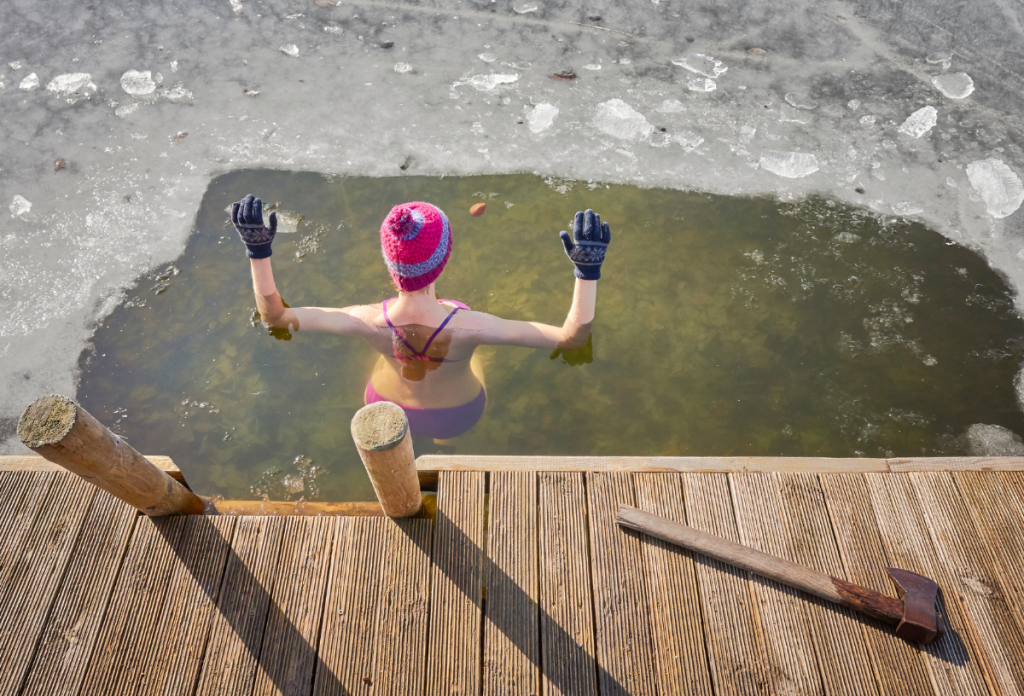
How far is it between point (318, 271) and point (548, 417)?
1688 millimetres

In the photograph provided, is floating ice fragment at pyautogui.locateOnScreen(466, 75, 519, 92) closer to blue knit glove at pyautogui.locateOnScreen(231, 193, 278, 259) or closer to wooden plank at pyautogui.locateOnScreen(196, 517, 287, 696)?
blue knit glove at pyautogui.locateOnScreen(231, 193, 278, 259)

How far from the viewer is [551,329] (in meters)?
2.88

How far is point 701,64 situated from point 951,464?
11.7 ft

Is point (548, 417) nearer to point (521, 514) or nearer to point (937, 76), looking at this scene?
point (521, 514)

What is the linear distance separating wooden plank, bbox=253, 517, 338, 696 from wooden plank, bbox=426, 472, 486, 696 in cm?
40

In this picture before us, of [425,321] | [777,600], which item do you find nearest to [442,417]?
[425,321]

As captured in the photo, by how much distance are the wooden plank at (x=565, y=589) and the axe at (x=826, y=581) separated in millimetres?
182

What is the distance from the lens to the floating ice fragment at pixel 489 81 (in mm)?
4773

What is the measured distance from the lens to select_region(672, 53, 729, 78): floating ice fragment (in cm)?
484

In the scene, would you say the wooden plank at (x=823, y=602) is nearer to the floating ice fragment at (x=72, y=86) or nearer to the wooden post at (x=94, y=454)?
the wooden post at (x=94, y=454)

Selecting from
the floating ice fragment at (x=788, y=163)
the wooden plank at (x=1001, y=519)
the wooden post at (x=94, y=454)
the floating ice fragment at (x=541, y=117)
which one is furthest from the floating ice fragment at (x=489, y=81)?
the wooden plank at (x=1001, y=519)

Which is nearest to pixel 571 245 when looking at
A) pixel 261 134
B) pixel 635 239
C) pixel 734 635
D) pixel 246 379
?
pixel 635 239

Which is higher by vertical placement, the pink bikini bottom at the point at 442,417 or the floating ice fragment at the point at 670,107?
the floating ice fragment at the point at 670,107

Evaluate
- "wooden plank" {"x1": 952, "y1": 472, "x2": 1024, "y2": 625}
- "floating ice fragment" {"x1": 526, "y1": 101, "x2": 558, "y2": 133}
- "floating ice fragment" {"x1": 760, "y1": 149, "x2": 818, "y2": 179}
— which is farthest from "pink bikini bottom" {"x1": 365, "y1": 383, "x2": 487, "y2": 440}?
"floating ice fragment" {"x1": 760, "y1": 149, "x2": 818, "y2": 179}
